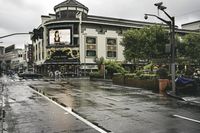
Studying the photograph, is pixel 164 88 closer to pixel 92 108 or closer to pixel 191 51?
pixel 92 108

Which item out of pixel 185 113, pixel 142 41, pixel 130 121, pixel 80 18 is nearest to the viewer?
pixel 130 121

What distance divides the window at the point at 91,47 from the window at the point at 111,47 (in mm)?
3465

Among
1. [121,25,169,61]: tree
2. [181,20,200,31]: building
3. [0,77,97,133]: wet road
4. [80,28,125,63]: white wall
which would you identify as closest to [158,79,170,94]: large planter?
[0,77,97,133]: wet road

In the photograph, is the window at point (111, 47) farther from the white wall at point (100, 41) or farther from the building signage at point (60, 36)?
the building signage at point (60, 36)

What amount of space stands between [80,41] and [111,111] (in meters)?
56.4

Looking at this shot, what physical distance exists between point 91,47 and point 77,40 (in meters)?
3.55

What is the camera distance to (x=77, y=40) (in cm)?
7112

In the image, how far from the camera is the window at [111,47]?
7475cm

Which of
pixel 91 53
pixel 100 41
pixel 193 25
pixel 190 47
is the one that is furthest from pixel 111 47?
pixel 193 25

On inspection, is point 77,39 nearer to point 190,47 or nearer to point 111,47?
point 111,47

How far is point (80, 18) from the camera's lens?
230 ft

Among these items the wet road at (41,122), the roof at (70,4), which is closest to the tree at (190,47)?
the roof at (70,4)

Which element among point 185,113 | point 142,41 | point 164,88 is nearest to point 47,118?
point 185,113

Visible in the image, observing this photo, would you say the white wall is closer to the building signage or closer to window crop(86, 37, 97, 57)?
window crop(86, 37, 97, 57)
